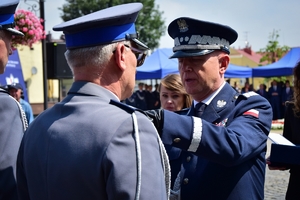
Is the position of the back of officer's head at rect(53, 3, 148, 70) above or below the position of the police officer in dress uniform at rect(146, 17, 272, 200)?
above

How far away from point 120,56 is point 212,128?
25.3 inches

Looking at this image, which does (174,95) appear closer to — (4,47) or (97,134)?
(4,47)

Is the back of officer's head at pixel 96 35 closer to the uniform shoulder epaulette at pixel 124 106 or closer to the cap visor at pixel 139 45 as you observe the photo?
the cap visor at pixel 139 45

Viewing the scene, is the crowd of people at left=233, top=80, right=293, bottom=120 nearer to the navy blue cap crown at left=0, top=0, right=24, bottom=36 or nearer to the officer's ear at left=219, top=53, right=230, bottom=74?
the officer's ear at left=219, top=53, right=230, bottom=74

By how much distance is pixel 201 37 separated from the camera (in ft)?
8.72

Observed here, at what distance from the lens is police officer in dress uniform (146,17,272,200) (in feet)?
6.94

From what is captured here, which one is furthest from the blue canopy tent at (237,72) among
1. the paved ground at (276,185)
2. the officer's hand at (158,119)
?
the officer's hand at (158,119)

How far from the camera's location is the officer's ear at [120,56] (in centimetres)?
173

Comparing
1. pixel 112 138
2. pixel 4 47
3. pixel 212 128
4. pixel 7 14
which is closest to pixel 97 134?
pixel 112 138

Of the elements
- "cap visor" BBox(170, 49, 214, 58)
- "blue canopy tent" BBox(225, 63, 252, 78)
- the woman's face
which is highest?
"cap visor" BBox(170, 49, 214, 58)

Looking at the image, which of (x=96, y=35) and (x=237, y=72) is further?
(x=237, y=72)

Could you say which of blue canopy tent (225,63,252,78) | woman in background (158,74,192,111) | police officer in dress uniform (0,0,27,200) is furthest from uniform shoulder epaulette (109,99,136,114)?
blue canopy tent (225,63,252,78)

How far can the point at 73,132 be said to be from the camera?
5.41 feet

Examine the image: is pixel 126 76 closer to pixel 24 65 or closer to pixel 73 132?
pixel 73 132
